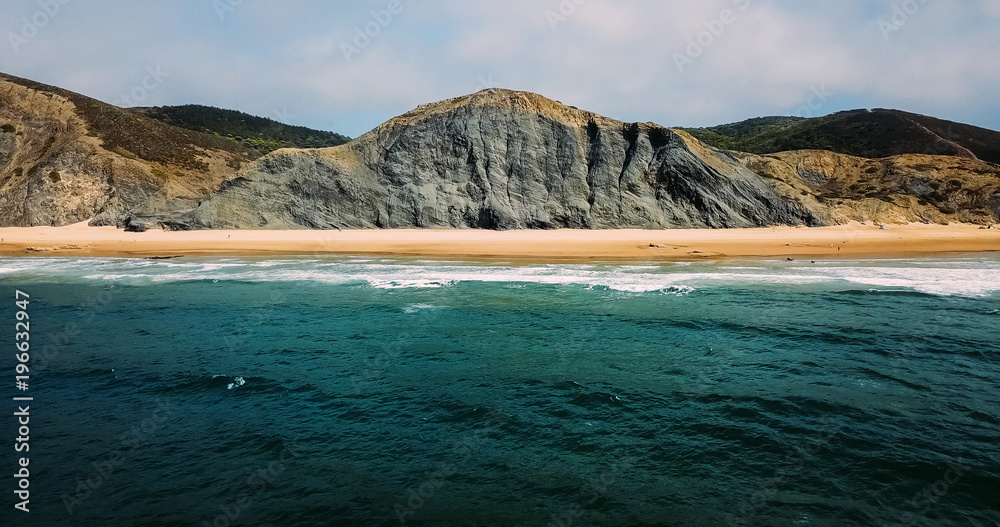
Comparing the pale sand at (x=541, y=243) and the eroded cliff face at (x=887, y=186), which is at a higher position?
the eroded cliff face at (x=887, y=186)

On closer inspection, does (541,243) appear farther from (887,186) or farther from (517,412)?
(887,186)

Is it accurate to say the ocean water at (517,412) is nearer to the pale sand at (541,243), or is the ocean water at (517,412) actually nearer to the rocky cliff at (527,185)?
the pale sand at (541,243)

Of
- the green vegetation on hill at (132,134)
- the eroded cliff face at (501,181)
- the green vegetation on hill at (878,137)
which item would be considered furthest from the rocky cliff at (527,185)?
the green vegetation on hill at (878,137)

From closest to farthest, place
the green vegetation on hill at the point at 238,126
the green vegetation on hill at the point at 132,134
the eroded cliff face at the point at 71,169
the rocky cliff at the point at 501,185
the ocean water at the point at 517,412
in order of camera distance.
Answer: the ocean water at the point at 517,412, the rocky cliff at the point at 501,185, the eroded cliff face at the point at 71,169, the green vegetation on hill at the point at 132,134, the green vegetation on hill at the point at 238,126

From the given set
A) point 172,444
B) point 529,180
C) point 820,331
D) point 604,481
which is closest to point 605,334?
point 820,331

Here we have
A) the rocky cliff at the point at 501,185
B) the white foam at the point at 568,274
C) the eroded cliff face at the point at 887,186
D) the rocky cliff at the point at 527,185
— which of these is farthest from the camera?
the eroded cliff face at the point at 887,186

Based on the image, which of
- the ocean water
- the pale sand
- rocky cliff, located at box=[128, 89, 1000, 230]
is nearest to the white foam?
the ocean water

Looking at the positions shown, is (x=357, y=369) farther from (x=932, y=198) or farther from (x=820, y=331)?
(x=932, y=198)
